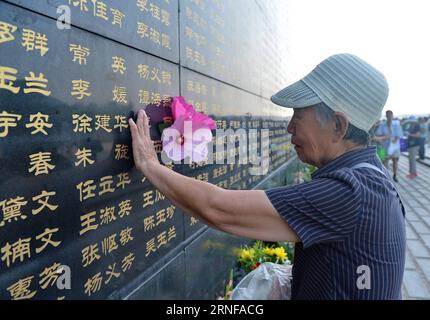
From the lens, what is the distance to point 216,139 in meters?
2.87

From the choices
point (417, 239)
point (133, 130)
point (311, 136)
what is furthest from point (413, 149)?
point (133, 130)

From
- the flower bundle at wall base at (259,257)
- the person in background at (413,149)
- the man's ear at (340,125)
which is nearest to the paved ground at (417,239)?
the person in background at (413,149)

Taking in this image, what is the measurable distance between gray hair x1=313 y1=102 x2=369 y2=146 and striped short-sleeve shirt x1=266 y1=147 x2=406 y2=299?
0.16m

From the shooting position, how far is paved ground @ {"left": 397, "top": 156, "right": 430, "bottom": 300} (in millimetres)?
3674

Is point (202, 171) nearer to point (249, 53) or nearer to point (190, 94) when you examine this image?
point (190, 94)

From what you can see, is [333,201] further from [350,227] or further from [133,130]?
[133,130]

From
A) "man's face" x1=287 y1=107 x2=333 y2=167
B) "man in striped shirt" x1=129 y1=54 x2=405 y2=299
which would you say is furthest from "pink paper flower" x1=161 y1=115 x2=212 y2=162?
"man's face" x1=287 y1=107 x2=333 y2=167

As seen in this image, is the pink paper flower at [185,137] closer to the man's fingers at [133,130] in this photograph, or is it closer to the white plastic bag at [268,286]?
the man's fingers at [133,130]

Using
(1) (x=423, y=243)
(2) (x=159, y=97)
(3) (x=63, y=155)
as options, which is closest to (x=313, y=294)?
(3) (x=63, y=155)

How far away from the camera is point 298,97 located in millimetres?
1374

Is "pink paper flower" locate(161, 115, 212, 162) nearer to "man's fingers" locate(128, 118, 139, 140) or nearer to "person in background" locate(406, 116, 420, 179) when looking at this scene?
"man's fingers" locate(128, 118, 139, 140)

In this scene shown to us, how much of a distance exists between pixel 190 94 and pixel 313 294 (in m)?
1.56

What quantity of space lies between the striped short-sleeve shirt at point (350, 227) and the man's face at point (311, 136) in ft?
0.53

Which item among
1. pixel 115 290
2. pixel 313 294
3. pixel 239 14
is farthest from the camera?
pixel 239 14
